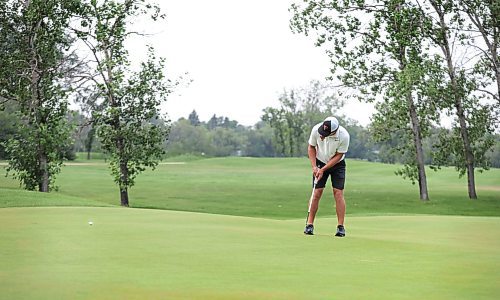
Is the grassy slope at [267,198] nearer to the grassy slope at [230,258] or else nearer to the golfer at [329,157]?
the grassy slope at [230,258]

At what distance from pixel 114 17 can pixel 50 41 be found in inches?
121

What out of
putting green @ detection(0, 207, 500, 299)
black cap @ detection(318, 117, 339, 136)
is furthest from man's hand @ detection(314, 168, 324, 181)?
putting green @ detection(0, 207, 500, 299)

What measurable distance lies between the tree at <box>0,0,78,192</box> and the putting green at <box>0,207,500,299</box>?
2070 centimetres

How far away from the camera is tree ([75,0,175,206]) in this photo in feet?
112

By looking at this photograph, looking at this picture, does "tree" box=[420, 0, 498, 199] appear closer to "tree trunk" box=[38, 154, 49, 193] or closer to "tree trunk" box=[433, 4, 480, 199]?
"tree trunk" box=[433, 4, 480, 199]

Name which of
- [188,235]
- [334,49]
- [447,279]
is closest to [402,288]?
[447,279]

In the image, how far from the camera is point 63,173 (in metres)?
64.9

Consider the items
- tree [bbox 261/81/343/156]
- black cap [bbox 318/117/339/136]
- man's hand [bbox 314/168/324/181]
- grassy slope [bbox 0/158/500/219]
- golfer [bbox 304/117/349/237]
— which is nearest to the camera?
black cap [bbox 318/117/339/136]

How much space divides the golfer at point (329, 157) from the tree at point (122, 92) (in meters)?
22.6

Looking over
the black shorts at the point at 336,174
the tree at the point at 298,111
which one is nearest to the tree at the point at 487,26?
the black shorts at the point at 336,174

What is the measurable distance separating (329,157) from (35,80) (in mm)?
23869

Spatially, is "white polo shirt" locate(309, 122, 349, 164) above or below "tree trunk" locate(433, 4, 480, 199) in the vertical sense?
below

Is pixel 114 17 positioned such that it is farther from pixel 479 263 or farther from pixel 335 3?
pixel 479 263


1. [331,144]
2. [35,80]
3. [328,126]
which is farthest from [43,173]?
[328,126]
